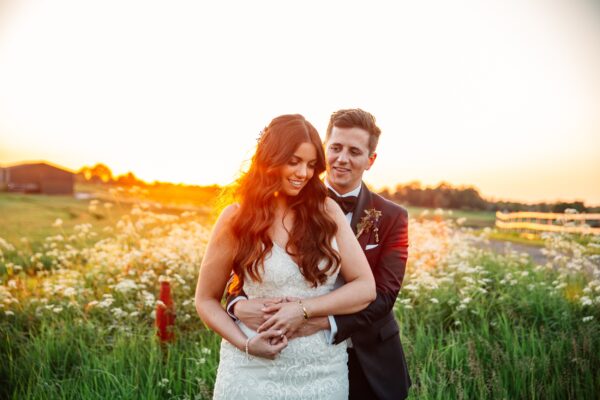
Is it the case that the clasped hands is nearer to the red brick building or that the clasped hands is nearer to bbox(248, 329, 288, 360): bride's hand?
bbox(248, 329, 288, 360): bride's hand

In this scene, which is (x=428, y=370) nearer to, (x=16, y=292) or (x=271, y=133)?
(x=271, y=133)

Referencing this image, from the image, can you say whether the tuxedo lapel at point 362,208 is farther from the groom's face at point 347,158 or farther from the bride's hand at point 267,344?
the bride's hand at point 267,344

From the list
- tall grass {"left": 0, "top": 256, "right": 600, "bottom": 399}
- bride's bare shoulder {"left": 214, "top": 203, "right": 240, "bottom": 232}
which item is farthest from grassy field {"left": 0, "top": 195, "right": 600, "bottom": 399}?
bride's bare shoulder {"left": 214, "top": 203, "right": 240, "bottom": 232}

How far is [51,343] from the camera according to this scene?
18.3 feet

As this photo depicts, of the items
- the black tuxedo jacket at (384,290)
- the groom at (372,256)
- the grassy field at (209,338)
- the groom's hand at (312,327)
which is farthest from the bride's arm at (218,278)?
the grassy field at (209,338)

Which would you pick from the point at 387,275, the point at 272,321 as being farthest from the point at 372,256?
the point at 272,321

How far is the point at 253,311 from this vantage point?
268 cm

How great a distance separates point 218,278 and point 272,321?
0.41 meters

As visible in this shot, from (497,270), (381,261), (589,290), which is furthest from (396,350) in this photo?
(497,270)

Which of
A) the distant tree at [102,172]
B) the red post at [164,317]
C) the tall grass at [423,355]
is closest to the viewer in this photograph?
the tall grass at [423,355]

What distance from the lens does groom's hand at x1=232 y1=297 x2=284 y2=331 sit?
2678mm

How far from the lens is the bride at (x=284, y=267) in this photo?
8.70 ft

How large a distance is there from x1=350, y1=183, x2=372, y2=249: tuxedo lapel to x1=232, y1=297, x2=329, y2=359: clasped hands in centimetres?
75

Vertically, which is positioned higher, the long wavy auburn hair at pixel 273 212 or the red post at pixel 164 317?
the long wavy auburn hair at pixel 273 212
